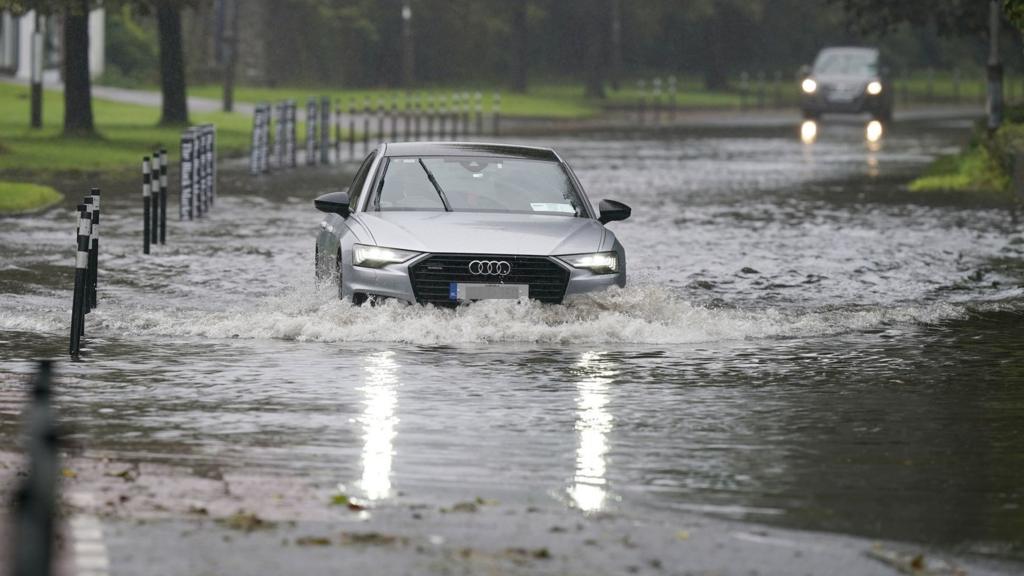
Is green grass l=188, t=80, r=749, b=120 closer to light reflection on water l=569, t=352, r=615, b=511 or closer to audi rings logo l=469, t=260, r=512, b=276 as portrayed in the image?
audi rings logo l=469, t=260, r=512, b=276

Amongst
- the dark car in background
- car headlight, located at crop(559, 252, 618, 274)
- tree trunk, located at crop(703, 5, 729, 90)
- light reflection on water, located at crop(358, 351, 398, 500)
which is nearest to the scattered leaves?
light reflection on water, located at crop(358, 351, 398, 500)

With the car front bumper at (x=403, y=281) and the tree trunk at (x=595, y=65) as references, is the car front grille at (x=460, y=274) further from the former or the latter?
the tree trunk at (x=595, y=65)

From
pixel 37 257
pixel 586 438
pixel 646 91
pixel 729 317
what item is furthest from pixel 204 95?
pixel 586 438

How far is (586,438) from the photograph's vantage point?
10.4 m

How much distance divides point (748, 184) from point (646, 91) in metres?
55.8

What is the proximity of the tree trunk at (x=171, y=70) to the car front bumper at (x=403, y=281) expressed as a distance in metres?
32.5

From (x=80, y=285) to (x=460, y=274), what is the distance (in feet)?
7.96

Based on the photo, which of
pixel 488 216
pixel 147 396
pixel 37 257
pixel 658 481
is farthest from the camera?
pixel 37 257

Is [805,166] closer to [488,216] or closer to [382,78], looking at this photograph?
[488,216]

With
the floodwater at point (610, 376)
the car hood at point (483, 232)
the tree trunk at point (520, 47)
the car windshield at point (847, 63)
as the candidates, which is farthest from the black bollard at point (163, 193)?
the tree trunk at point (520, 47)

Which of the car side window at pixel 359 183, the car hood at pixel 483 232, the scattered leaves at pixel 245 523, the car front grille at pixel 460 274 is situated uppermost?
the car side window at pixel 359 183

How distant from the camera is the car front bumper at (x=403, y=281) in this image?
573 inches

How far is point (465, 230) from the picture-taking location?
14852 mm

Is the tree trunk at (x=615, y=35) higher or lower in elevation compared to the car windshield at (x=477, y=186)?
higher
